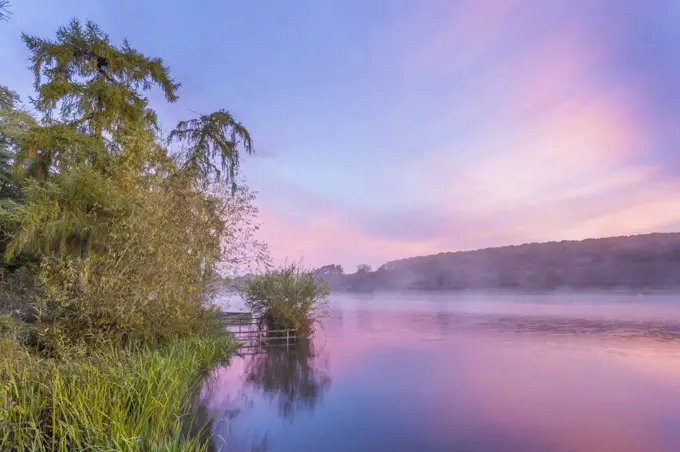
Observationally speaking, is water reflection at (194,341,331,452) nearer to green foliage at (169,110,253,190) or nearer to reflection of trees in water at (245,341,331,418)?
reflection of trees in water at (245,341,331,418)

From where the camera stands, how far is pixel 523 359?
58.8 feet

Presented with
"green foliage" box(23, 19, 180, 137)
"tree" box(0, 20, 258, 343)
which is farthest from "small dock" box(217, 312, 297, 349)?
"green foliage" box(23, 19, 180, 137)

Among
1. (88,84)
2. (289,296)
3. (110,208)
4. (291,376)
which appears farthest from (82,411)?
(289,296)

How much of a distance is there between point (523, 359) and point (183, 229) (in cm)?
1494

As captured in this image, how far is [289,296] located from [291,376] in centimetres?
786

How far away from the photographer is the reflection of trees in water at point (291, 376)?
35.7ft

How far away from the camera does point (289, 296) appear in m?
21.3

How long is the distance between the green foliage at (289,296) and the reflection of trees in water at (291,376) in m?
2.69

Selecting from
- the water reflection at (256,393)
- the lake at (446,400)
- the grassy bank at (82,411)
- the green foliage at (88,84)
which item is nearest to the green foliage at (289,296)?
the lake at (446,400)

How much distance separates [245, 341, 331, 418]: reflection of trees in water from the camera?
10.9 meters

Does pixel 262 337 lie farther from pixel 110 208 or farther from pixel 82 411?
pixel 82 411

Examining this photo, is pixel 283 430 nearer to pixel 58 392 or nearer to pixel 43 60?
pixel 58 392

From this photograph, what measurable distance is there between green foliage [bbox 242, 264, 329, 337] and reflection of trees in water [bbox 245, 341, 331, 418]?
269cm

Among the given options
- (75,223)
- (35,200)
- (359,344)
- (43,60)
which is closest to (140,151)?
(75,223)
